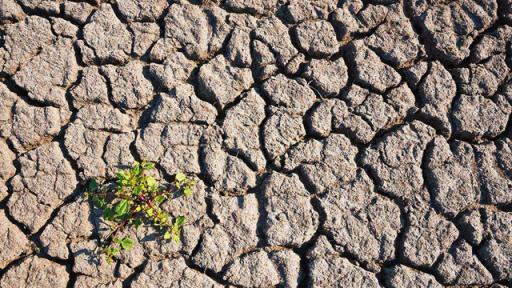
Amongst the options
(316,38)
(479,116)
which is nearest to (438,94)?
(479,116)

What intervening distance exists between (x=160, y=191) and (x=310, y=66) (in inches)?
41.3

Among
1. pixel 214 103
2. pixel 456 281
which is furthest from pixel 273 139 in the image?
pixel 456 281

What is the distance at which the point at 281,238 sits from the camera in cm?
243

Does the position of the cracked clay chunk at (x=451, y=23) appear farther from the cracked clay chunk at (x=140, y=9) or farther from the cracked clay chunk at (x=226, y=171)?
the cracked clay chunk at (x=140, y=9)

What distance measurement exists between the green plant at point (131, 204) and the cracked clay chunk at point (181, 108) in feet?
0.97

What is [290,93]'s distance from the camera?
2.66m

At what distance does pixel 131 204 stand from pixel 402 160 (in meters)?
1.40

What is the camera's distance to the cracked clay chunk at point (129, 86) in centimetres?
261

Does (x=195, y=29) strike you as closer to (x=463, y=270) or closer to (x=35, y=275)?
(x=35, y=275)

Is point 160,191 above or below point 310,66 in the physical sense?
below

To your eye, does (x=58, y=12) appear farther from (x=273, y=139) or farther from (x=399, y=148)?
(x=399, y=148)

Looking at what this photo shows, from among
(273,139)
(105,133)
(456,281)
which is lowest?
(456,281)

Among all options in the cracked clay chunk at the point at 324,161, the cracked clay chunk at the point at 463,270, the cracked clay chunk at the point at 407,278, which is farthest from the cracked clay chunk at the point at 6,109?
the cracked clay chunk at the point at 463,270

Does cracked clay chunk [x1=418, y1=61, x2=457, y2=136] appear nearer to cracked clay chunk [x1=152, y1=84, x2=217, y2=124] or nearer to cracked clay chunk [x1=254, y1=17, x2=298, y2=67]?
cracked clay chunk [x1=254, y1=17, x2=298, y2=67]
